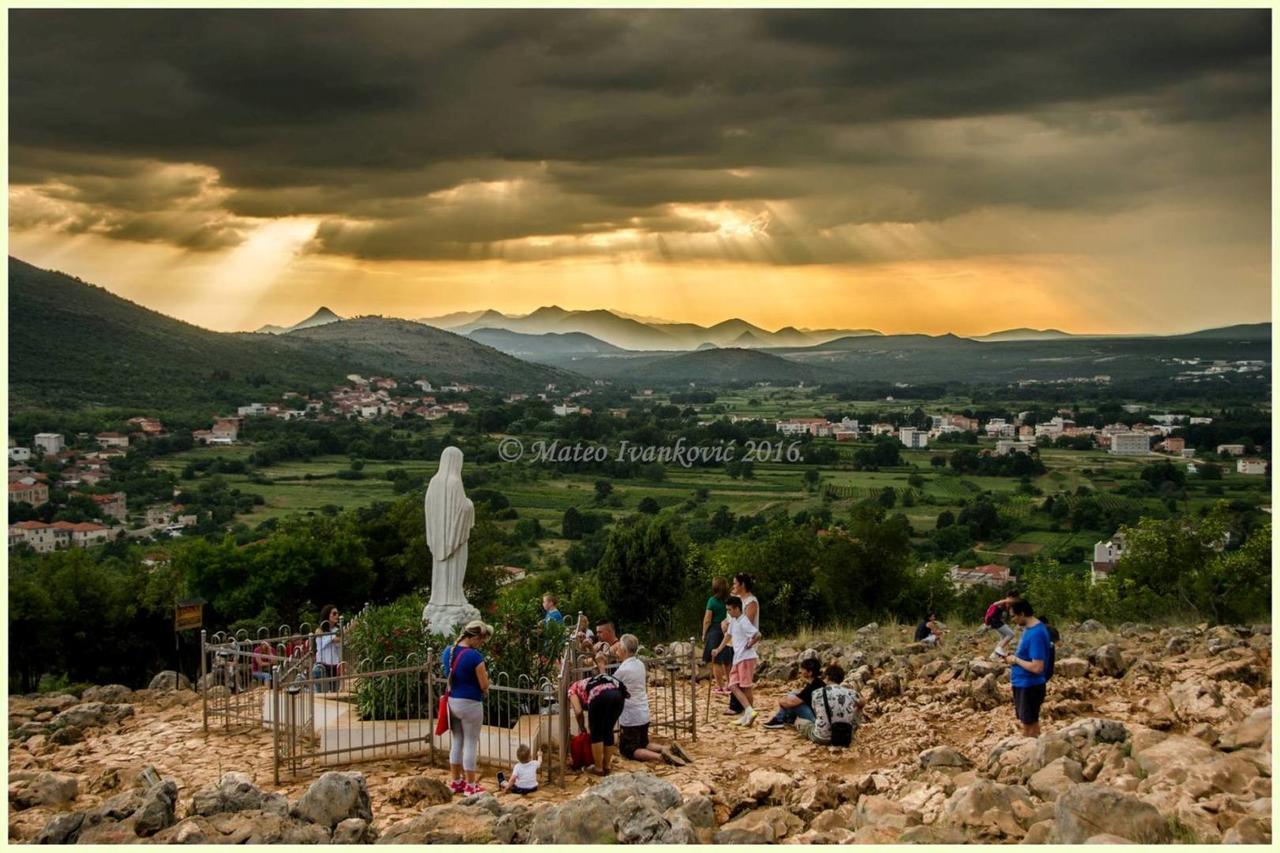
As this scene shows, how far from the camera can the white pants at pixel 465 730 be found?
9938mm

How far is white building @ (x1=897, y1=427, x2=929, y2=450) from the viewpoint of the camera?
85438 mm

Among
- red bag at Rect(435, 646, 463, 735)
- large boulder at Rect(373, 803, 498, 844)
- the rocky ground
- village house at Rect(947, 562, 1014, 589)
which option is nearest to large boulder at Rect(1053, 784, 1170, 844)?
the rocky ground

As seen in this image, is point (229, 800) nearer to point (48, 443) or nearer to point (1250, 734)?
point (1250, 734)

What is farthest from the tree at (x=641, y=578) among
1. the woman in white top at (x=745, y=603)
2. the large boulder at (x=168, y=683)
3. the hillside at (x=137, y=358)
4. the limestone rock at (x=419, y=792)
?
the hillside at (x=137, y=358)

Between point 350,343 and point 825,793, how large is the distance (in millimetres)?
119597

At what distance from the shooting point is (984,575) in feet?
143

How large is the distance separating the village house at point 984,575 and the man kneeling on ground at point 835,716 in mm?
29136

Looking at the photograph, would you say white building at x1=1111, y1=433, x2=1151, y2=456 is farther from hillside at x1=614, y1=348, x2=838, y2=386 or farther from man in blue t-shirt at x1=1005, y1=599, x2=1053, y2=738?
man in blue t-shirt at x1=1005, y1=599, x2=1053, y2=738

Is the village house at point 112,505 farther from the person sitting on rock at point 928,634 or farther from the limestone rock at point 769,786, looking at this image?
the limestone rock at point 769,786

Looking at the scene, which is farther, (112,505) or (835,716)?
(112,505)

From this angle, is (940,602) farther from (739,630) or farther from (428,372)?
(428,372)

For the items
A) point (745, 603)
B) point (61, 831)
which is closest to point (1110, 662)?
point (745, 603)

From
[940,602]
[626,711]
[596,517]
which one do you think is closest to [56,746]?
[626,711]

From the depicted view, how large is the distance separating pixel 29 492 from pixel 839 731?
5776 cm
